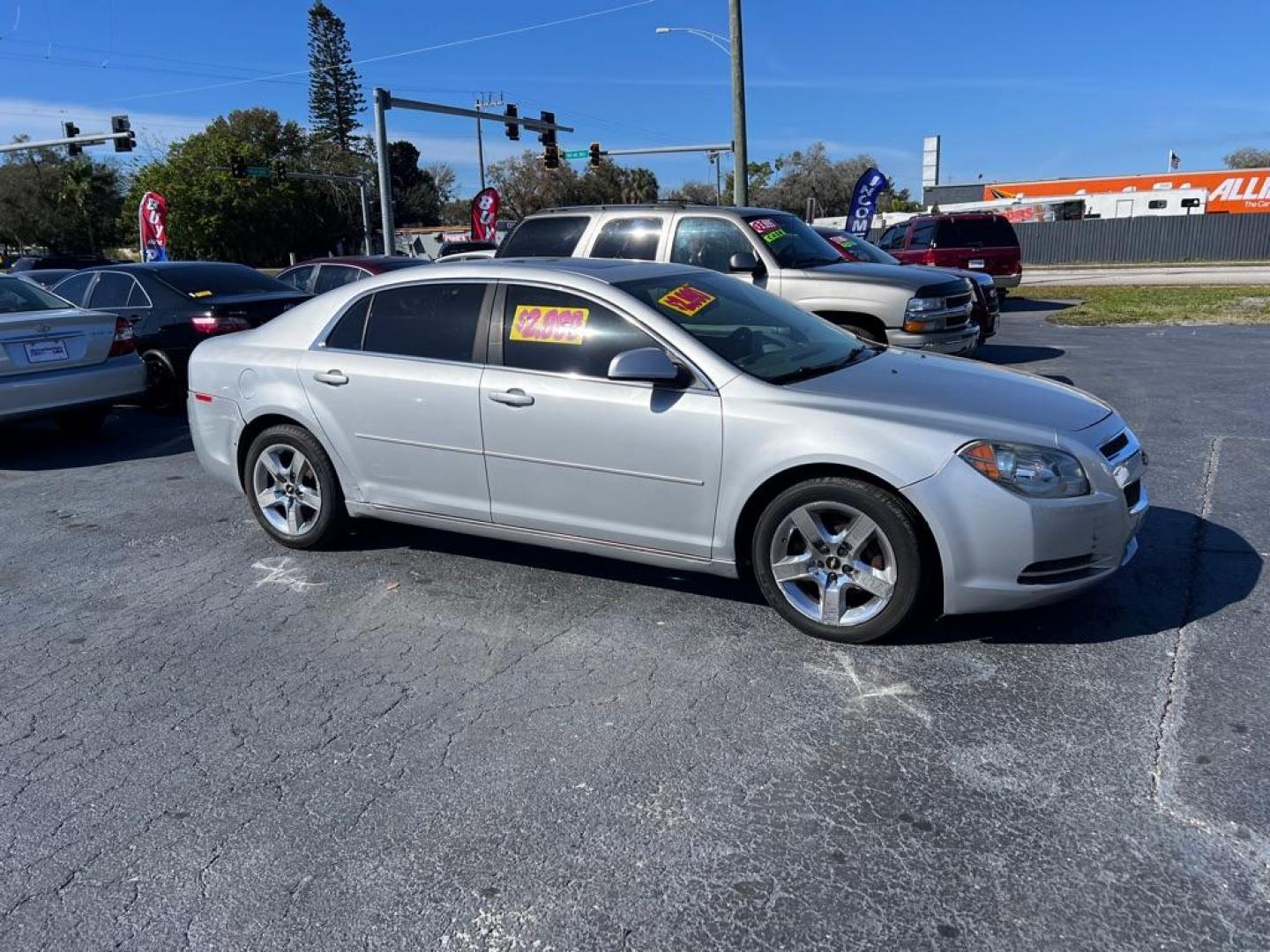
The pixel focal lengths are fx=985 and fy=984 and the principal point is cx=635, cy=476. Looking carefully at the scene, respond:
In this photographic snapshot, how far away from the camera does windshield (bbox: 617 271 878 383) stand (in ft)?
14.7

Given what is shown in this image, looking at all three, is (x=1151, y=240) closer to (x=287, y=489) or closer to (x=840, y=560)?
(x=840, y=560)

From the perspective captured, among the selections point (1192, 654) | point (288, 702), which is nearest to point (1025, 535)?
point (1192, 654)

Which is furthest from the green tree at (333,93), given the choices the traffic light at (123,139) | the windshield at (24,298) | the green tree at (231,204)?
the windshield at (24,298)

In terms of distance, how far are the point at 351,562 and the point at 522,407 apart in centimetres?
151

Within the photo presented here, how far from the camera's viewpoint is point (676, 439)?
422 centimetres

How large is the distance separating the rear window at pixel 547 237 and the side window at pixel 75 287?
493 cm

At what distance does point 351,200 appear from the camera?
7181 centimetres

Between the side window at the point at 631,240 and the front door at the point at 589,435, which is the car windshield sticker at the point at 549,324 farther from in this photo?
the side window at the point at 631,240

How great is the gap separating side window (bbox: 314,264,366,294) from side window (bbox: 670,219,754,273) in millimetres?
5428

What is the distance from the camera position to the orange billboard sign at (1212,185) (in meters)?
48.2

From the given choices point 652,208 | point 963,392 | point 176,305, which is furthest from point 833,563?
point 176,305

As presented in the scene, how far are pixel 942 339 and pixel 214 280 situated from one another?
24.4ft

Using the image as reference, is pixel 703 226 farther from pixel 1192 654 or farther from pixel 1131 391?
pixel 1192 654

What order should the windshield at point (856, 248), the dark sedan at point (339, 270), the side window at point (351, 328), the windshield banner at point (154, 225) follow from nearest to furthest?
the side window at point (351, 328)
the windshield at point (856, 248)
the dark sedan at point (339, 270)
the windshield banner at point (154, 225)
